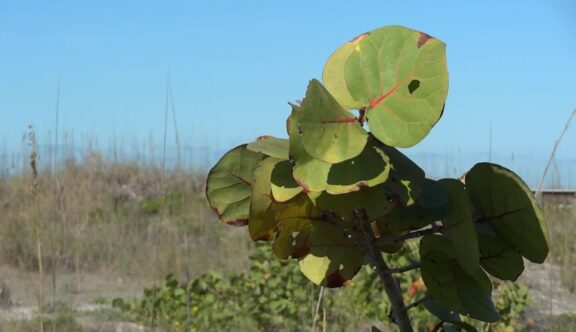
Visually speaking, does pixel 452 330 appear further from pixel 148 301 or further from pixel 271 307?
pixel 148 301

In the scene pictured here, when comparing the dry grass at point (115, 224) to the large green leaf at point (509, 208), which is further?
the dry grass at point (115, 224)

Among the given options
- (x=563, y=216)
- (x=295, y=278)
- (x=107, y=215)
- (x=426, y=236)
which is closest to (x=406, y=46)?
(x=426, y=236)

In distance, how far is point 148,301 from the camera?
13.9 feet

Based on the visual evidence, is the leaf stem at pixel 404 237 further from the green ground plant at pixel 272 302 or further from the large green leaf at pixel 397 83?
the green ground plant at pixel 272 302

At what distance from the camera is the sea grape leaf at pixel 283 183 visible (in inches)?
23.1

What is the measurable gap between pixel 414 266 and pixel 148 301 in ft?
12.3

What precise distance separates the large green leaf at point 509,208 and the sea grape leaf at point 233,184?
0.55 ft

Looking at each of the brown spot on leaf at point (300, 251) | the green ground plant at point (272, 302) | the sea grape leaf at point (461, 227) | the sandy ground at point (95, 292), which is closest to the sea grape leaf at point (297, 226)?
the brown spot on leaf at point (300, 251)

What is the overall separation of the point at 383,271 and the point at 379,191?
0.34 ft

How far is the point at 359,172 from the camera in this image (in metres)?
0.54

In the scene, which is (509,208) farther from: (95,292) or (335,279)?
(95,292)

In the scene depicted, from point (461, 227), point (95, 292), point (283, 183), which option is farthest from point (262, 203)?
point (95, 292)

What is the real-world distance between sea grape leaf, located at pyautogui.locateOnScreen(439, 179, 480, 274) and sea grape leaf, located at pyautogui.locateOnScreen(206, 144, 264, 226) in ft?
0.49

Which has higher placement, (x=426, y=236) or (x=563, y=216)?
(x=426, y=236)
